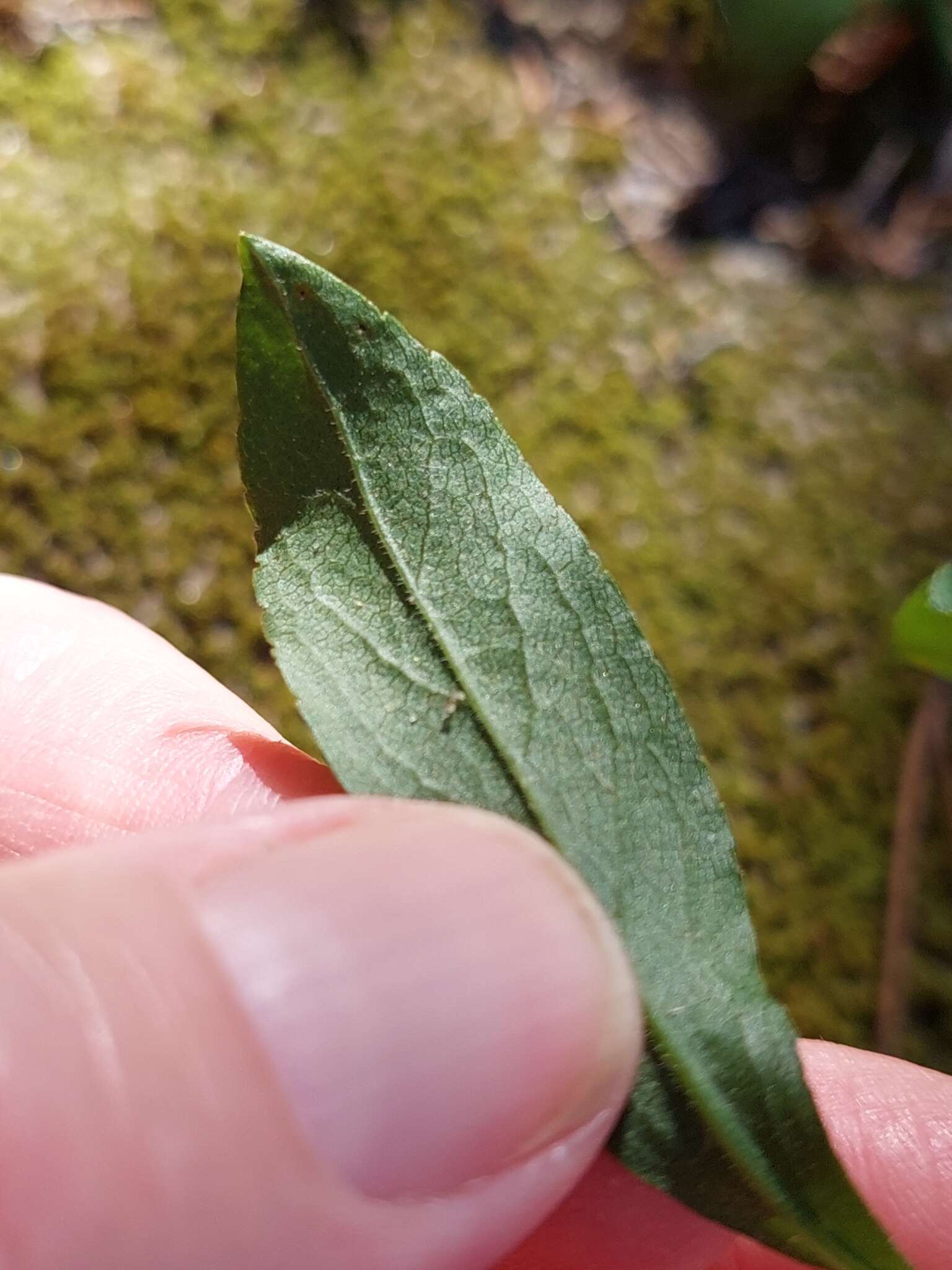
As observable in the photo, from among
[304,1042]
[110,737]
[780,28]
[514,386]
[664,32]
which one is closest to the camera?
[304,1042]

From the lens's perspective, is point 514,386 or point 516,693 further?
point 514,386

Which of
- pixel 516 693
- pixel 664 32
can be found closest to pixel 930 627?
pixel 516 693

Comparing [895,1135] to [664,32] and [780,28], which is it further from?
[664,32]

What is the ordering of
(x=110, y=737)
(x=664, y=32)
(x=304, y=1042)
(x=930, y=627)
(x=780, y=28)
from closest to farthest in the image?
(x=304, y=1042), (x=930, y=627), (x=110, y=737), (x=780, y=28), (x=664, y=32)

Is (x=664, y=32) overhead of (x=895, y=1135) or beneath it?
overhead

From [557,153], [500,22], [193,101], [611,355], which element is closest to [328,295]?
[611,355]

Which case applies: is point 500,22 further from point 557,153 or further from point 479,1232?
point 479,1232

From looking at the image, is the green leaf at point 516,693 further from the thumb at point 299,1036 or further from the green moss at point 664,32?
the green moss at point 664,32
